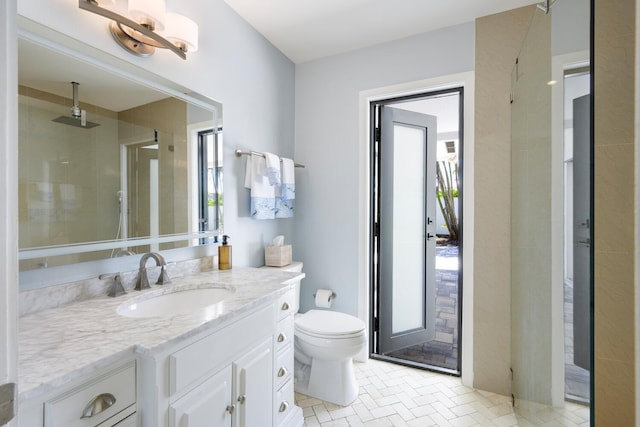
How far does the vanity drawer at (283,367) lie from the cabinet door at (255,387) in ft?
0.24

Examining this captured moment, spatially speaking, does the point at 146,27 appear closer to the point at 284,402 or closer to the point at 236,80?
the point at 236,80

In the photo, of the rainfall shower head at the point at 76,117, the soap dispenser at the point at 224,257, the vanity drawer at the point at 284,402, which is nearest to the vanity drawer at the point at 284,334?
the vanity drawer at the point at 284,402

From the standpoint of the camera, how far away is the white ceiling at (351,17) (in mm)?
1880

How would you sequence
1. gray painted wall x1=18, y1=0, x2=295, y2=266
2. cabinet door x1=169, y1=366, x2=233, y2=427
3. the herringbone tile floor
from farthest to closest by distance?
the herringbone tile floor
gray painted wall x1=18, y1=0, x2=295, y2=266
cabinet door x1=169, y1=366, x2=233, y2=427

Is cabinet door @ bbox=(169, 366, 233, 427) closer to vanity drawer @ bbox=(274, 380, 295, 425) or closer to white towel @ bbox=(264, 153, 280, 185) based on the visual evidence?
vanity drawer @ bbox=(274, 380, 295, 425)

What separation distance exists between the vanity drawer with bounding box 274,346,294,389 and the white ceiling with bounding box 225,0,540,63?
81.3 inches

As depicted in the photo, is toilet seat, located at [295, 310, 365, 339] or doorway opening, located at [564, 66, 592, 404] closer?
doorway opening, located at [564, 66, 592, 404]

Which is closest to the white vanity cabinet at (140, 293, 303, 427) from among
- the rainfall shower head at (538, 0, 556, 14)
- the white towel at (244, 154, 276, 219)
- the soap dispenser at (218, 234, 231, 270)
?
the soap dispenser at (218, 234, 231, 270)

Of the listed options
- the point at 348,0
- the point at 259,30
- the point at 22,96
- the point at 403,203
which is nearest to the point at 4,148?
the point at 22,96

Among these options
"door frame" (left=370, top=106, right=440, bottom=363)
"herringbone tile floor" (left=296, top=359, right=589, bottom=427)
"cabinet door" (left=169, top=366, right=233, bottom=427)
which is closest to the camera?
"cabinet door" (left=169, top=366, right=233, bottom=427)

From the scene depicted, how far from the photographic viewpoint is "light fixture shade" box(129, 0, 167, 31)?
4.08 ft

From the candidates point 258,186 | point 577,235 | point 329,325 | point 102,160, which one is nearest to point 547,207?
point 577,235

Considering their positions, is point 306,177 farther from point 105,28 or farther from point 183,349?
point 183,349

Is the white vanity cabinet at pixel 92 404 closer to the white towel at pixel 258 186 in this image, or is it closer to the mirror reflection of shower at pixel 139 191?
the mirror reflection of shower at pixel 139 191
